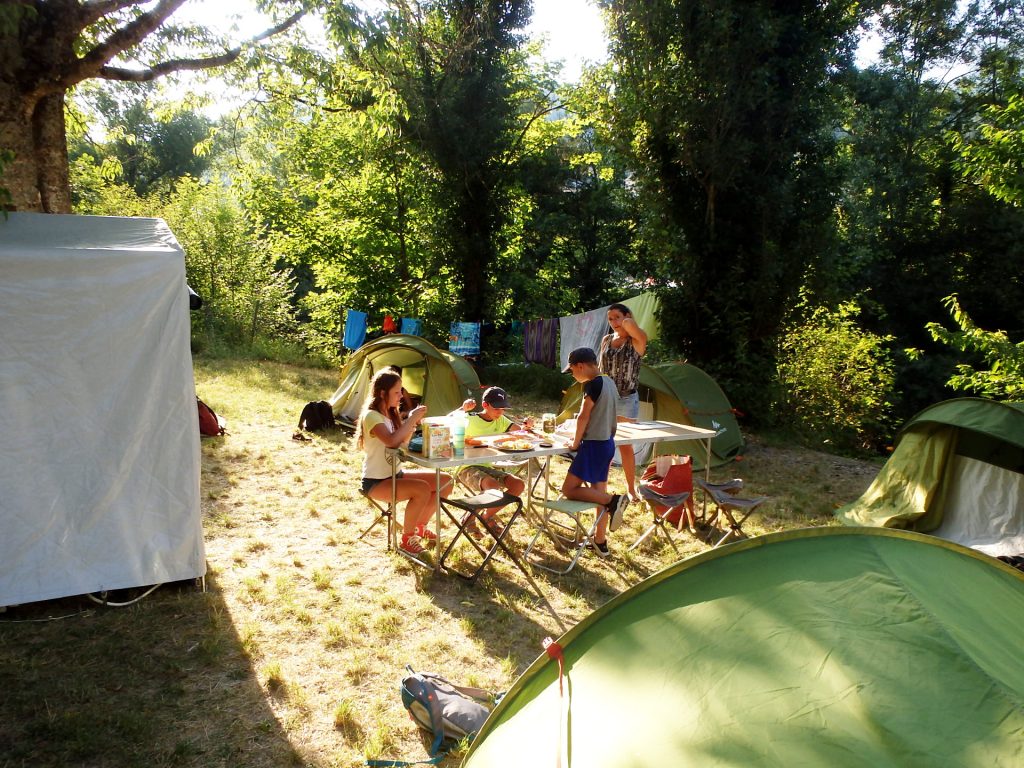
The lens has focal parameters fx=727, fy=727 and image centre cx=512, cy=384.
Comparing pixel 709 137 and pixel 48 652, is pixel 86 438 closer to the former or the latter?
pixel 48 652

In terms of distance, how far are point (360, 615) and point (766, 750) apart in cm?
288

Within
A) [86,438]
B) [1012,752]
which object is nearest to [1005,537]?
[1012,752]

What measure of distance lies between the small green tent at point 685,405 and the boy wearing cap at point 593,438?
9.06 ft

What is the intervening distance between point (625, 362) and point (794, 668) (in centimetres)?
453

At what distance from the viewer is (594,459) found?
198 inches

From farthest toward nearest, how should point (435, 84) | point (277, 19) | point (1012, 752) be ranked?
point (435, 84) → point (277, 19) → point (1012, 752)

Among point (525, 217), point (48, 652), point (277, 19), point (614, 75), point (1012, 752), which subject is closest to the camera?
point (1012, 752)

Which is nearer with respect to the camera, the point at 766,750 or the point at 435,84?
the point at 766,750

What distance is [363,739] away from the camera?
10.2 ft

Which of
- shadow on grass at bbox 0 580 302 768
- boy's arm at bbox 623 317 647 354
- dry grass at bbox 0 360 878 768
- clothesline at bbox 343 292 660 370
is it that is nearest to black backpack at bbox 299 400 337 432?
dry grass at bbox 0 360 878 768

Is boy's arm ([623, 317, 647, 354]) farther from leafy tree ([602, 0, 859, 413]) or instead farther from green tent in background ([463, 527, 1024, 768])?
leafy tree ([602, 0, 859, 413])

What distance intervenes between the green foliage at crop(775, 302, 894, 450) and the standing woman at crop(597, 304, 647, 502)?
203 inches

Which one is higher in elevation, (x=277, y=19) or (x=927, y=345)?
(x=277, y=19)

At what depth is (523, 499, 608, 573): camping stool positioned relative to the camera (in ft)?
15.9
